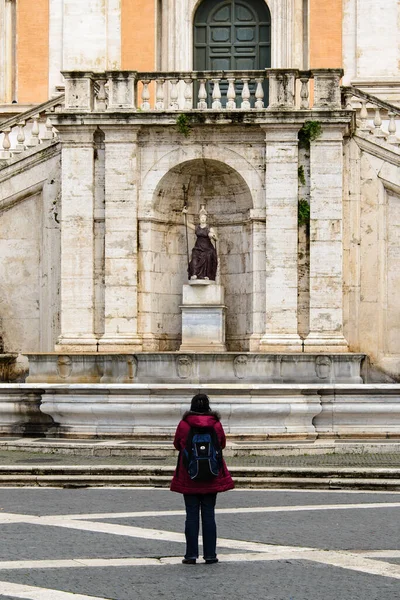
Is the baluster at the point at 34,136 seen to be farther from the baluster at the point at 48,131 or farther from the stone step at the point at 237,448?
the stone step at the point at 237,448

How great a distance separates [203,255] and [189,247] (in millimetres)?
836

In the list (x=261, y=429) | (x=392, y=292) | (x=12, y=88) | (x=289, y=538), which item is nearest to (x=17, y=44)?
(x=12, y=88)

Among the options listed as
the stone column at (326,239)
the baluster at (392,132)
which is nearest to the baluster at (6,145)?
the stone column at (326,239)

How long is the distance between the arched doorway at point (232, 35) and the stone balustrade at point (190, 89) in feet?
20.7

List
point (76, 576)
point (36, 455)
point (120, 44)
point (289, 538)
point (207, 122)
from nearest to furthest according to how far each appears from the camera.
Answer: point (76, 576) < point (289, 538) < point (36, 455) < point (207, 122) < point (120, 44)

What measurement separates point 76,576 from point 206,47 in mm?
22438

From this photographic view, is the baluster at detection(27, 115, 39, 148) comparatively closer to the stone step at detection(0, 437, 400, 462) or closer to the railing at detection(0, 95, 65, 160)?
the railing at detection(0, 95, 65, 160)

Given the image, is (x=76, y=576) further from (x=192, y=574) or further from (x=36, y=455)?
(x=36, y=455)

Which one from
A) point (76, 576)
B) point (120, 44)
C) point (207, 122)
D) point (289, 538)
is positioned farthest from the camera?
point (120, 44)

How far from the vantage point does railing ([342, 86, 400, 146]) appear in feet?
86.7

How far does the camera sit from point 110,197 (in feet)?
85.3

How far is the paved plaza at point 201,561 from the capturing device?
1131 cm

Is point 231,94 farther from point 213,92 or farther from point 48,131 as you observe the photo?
point 48,131

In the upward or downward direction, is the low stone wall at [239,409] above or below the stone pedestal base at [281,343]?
below
